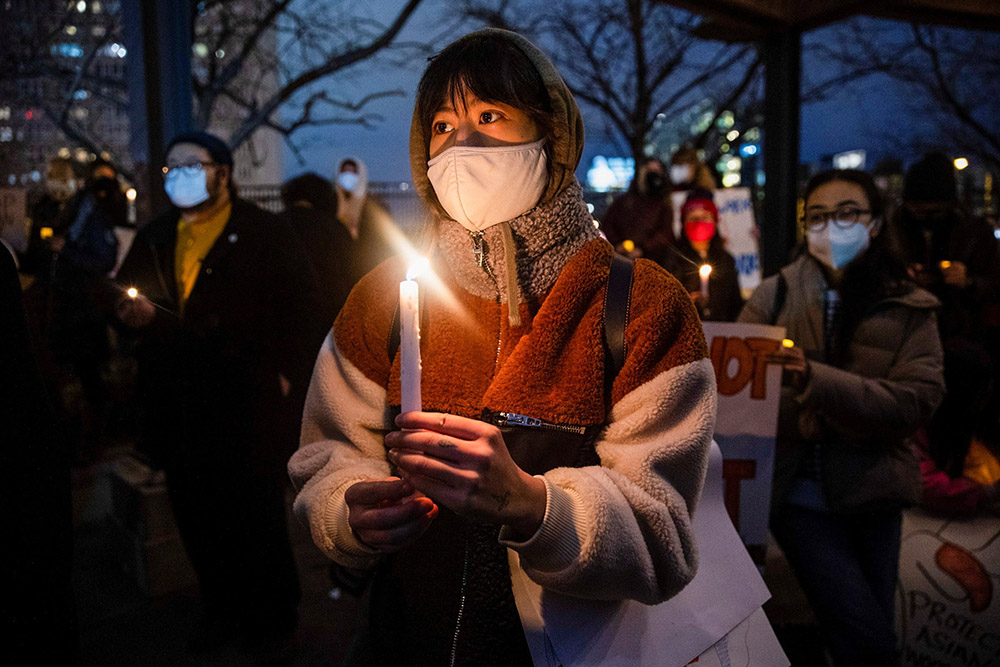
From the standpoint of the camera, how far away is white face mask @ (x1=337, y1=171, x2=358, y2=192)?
6855 mm

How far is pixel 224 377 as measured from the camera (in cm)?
356

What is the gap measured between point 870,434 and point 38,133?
18.9 ft

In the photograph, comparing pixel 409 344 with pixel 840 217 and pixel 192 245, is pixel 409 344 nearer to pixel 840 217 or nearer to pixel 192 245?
pixel 840 217

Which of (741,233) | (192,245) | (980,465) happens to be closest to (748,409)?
(980,465)

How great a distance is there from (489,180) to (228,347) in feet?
7.84

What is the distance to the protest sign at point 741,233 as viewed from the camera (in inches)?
318

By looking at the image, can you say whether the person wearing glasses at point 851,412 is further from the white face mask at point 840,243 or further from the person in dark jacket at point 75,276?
the person in dark jacket at point 75,276

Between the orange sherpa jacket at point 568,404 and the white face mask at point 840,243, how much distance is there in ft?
5.88

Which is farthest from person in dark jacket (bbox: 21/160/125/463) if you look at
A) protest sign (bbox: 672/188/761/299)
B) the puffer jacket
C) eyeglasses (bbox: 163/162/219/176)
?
protest sign (bbox: 672/188/761/299)

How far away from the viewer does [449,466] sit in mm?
1178

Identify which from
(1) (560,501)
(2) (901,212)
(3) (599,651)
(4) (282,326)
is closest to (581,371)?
(1) (560,501)

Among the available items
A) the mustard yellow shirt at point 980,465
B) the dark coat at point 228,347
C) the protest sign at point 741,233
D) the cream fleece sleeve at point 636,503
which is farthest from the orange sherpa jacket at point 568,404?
the protest sign at point 741,233

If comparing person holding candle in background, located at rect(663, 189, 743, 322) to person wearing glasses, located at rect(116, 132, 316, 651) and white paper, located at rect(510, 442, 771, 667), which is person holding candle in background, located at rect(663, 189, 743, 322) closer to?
person wearing glasses, located at rect(116, 132, 316, 651)

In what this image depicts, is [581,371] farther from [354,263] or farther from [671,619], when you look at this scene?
[354,263]
